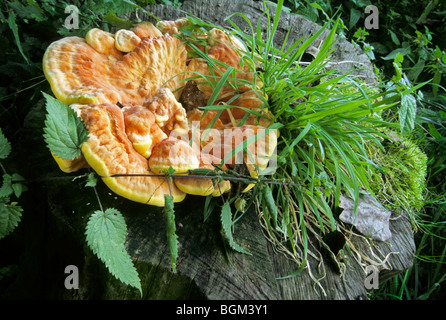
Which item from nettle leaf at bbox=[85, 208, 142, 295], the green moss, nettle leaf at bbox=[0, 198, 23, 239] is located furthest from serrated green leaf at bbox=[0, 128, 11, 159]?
the green moss

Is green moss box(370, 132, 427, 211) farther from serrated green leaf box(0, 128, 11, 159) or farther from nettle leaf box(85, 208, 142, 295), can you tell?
serrated green leaf box(0, 128, 11, 159)

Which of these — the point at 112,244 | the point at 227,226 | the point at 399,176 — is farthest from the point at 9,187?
the point at 399,176

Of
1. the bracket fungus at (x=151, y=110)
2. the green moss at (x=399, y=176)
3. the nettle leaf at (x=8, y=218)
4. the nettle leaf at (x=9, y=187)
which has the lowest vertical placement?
the green moss at (x=399, y=176)

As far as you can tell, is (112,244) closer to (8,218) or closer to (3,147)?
(8,218)

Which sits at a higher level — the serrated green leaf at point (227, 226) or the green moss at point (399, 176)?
the serrated green leaf at point (227, 226)

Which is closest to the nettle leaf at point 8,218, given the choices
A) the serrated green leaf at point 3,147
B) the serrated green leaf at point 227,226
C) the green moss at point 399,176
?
the serrated green leaf at point 3,147

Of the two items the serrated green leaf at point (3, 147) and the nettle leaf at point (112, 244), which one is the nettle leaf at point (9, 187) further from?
the nettle leaf at point (112, 244)
